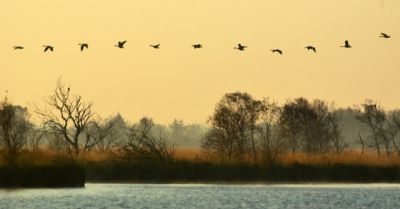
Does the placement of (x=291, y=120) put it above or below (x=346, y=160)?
above

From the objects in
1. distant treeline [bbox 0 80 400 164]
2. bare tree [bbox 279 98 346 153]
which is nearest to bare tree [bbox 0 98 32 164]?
distant treeline [bbox 0 80 400 164]

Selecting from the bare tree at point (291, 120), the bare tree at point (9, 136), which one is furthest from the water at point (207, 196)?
the bare tree at point (291, 120)

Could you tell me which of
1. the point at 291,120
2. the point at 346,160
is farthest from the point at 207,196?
the point at 291,120

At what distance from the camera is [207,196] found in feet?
187

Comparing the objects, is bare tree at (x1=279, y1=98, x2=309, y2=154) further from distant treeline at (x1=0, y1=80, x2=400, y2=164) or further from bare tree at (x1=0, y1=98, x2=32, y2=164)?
bare tree at (x1=0, y1=98, x2=32, y2=164)

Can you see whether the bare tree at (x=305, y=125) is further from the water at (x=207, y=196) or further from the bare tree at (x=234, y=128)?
the water at (x=207, y=196)

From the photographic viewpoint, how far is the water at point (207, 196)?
51.0 m

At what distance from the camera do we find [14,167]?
60.6 meters

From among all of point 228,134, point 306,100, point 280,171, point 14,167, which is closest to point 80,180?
point 14,167

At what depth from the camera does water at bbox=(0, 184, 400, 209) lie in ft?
167

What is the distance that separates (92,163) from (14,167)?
11.9m

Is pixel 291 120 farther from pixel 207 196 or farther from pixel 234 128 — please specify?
pixel 207 196

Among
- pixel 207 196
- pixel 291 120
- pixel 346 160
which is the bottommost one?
pixel 207 196

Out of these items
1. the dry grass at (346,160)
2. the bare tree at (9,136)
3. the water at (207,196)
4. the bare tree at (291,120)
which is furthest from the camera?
the bare tree at (291,120)
